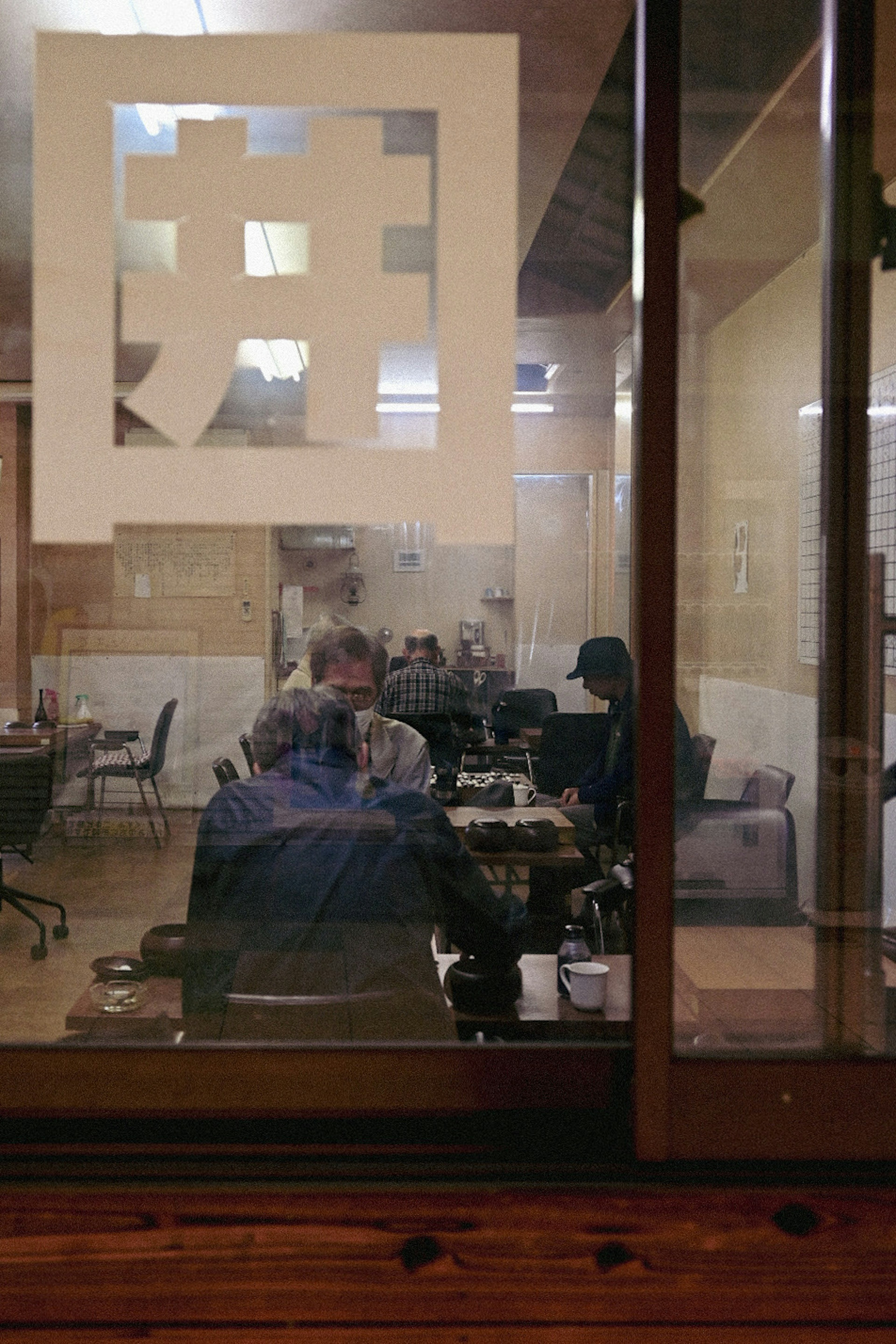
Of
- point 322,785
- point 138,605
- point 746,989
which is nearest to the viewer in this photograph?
point 746,989

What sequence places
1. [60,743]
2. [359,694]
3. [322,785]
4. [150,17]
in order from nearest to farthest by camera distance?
[150,17]
[322,785]
[359,694]
[60,743]

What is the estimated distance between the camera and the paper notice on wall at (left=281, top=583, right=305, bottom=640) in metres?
3.39

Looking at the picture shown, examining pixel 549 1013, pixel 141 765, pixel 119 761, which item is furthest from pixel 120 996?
pixel 119 761

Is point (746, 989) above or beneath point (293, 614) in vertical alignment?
beneath

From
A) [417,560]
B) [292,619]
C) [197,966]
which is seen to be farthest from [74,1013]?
[292,619]

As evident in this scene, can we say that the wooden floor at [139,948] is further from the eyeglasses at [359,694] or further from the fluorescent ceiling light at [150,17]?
the fluorescent ceiling light at [150,17]

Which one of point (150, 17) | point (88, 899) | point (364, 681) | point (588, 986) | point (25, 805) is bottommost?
point (88, 899)

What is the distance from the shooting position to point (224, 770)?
121 inches

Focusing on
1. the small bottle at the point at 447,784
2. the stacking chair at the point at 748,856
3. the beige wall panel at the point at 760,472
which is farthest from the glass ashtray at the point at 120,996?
the small bottle at the point at 447,784

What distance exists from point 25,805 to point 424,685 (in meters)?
1.69

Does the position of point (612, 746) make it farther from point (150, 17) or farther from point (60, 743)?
point (60, 743)

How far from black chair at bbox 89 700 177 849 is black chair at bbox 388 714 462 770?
3.05 ft

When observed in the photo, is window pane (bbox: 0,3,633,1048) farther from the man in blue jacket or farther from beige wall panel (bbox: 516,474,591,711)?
beige wall panel (bbox: 516,474,591,711)

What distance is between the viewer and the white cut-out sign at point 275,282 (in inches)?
48.2
